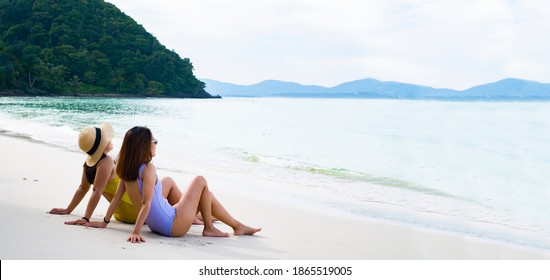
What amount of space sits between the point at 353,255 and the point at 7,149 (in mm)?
9088

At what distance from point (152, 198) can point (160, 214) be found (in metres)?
0.17

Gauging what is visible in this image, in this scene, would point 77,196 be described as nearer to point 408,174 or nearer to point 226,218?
point 226,218

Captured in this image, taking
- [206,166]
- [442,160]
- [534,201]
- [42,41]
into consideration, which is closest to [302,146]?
[442,160]

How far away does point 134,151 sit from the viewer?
4633 mm

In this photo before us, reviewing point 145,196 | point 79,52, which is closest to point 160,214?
point 145,196

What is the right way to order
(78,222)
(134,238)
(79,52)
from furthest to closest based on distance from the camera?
(79,52), (78,222), (134,238)

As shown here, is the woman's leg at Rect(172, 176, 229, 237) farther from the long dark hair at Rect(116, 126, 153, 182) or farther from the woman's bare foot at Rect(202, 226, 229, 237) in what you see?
the long dark hair at Rect(116, 126, 153, 182)

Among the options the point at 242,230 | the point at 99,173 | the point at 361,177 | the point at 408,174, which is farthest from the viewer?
the point at 408,174

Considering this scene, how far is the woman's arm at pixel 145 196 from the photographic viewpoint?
184 inches

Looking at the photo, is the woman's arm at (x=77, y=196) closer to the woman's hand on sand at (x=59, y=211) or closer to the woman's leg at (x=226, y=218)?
the woman's hand on sand at (x=59, y=211)

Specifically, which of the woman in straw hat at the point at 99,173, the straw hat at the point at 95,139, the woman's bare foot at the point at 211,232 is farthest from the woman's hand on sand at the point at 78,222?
the woman's bare foot at the point at 211,232

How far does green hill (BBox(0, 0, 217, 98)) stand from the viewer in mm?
97188

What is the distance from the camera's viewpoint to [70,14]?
117m
